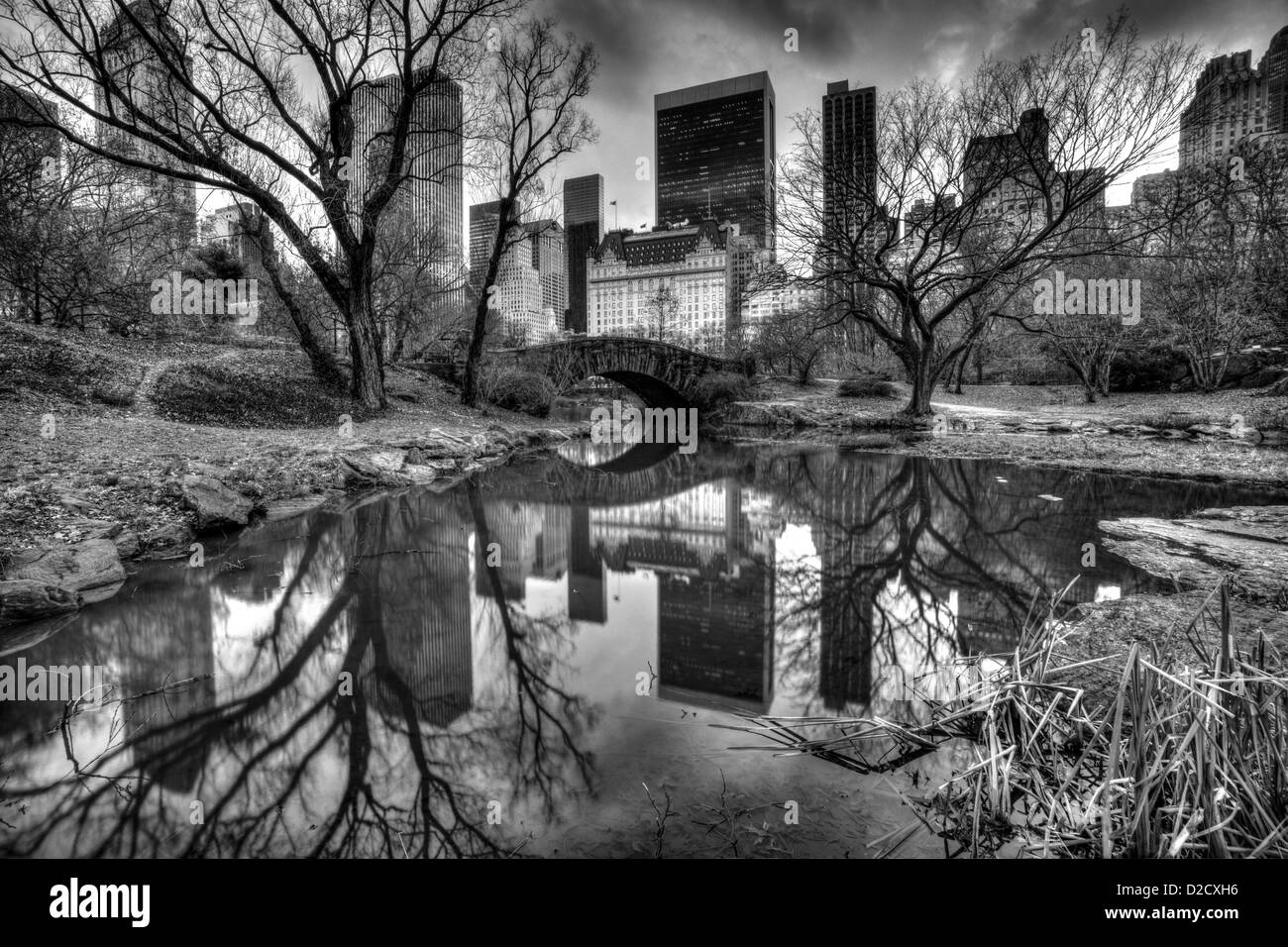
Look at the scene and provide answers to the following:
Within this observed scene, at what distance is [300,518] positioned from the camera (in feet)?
27.7

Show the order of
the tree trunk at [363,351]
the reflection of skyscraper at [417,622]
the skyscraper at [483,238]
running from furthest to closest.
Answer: the skyscraper at [483,238], the tree trunk at [363,351], the reflection of skyscraper at [417,622]

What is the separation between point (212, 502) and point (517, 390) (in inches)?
638

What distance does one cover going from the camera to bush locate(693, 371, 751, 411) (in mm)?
28438

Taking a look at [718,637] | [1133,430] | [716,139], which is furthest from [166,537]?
[716,139]

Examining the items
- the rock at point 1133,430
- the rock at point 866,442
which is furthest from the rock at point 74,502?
the rock at point 1133,430

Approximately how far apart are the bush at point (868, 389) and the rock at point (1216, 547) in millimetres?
20000

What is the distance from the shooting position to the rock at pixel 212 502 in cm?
730

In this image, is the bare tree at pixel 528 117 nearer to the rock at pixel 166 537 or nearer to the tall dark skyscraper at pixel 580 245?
the rock at pixel 166 537

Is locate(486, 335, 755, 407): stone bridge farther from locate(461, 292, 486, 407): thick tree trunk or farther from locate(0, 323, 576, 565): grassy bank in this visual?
locate(0, 323, 576, 565): grassy bank

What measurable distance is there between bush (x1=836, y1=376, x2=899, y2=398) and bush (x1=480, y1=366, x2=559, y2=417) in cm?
1358

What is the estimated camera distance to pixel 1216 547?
5.87 metres

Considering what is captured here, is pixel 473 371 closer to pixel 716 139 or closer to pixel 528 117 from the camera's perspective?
pixel 528 117

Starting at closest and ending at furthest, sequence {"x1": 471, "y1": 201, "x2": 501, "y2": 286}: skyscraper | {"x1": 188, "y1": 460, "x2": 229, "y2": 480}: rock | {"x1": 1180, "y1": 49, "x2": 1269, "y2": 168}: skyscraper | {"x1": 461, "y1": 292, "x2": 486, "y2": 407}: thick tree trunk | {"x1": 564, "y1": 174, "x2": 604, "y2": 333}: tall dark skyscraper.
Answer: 1. {"x1": 188, "y1": 460, "x2": 229, "y2": 480}: rock
2. {"x1": 1180, "y1": 49, "x2": 1269, "y2": 168}: skyscraper
3. {"x1": 461, "y1": 292, "x2": 486, "y2": 407}: thick tree trunk
4. {"x1": 471, "y1": 201, "x2": 501, "y2": 286}: skyscraper
5. {"x1": 564, "y1": 174, "x2": 604, "y2": 333}: tall dark skyscraper

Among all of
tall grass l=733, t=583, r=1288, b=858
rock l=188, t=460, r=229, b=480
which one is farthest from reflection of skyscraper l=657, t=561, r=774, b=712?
rock l=188, t=460, r=229, b=480
